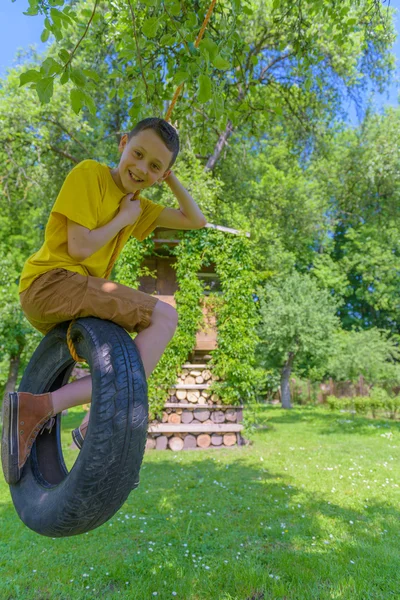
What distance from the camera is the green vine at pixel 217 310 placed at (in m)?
10.2

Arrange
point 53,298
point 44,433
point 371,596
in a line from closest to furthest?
point 53,298
point 44,433
point 371,596

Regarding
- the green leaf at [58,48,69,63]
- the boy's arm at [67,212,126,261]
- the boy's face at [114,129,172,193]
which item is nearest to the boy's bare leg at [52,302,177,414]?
the boy's arm at [67,212,126,261]

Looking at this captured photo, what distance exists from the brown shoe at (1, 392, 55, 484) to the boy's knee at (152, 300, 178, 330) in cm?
67

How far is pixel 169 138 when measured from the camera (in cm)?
222

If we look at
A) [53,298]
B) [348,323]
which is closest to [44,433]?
[53,298]

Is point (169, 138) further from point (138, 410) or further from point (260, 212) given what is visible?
point (260, 212)

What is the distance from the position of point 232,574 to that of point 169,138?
364 centimetres

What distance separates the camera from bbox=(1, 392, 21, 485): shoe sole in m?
2.12

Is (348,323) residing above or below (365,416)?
above

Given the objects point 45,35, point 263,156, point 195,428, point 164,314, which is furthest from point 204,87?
point 263,156

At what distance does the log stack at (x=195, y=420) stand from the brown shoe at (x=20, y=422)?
8127 millimetres

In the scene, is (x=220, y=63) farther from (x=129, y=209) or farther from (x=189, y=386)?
(x=189, y=386)

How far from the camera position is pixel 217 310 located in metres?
10.5

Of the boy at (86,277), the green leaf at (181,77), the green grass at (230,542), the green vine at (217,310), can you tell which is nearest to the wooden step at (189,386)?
the green vine at (217,310)
